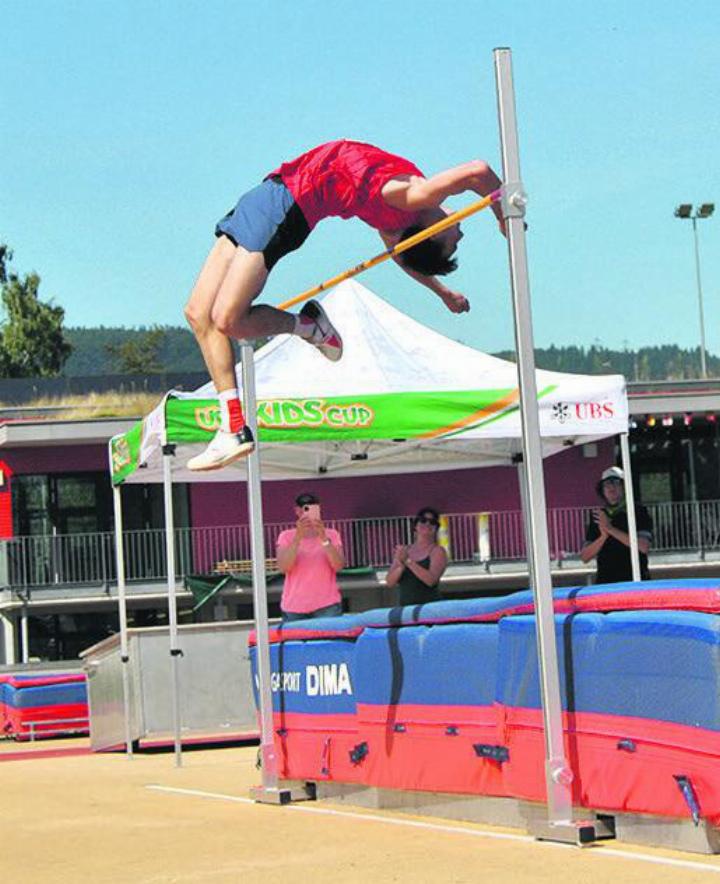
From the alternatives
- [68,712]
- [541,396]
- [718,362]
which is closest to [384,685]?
[541,396]

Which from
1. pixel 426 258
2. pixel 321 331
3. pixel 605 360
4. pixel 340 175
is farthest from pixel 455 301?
pixel 605 360

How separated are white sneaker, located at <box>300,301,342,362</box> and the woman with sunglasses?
351 centimetres

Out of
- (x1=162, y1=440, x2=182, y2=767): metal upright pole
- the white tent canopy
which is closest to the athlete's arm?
the white tent canopy

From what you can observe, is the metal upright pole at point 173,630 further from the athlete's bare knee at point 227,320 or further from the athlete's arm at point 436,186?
the athlete's arm at point 436,186

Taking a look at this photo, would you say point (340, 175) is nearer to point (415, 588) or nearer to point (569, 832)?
point (569, 832)

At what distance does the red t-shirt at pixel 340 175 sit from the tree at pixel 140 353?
215ft

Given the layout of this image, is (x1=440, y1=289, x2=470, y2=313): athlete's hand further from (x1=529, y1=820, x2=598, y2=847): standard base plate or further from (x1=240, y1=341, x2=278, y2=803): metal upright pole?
(x1=529, y1=820, x2=598, y2=847): standard base plate

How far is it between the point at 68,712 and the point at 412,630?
1485cm

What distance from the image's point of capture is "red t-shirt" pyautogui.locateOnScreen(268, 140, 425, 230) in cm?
700

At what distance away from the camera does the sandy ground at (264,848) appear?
18.1 ft

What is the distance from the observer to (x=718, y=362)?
59.6 metres

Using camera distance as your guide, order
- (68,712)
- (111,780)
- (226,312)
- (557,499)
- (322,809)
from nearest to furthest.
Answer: (226,312) < (322,809) < (111,780) < (68,712) < (557,499)

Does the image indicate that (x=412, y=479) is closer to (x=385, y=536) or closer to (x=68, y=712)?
(x=385, y=536)

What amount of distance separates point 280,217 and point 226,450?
97 centimetres
